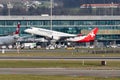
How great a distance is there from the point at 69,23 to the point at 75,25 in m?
1.97

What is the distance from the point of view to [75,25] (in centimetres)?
16688

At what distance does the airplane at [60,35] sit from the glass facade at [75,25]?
23.9 feet

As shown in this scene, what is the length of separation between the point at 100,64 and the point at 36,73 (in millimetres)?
14402

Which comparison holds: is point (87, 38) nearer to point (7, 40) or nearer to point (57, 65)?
point (7, 40)

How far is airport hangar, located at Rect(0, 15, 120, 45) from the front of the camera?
166 metres

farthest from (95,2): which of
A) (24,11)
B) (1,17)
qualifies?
(1,17)

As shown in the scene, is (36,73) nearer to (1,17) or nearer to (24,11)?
(1,17)

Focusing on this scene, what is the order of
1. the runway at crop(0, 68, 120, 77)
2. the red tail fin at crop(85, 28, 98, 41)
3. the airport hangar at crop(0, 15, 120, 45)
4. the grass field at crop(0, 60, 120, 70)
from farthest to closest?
the airport hangar at crop(0, 15, 120, 45)
the red tail fin at crop(85, 28, 98, 41)
the grass field at crop(0, 60, 120, 70)
the runway at crop(0, 68, 120, 77)

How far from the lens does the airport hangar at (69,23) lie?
166m

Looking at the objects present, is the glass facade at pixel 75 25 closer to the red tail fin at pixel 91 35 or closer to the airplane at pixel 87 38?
the red tail fin at pixel 91 35

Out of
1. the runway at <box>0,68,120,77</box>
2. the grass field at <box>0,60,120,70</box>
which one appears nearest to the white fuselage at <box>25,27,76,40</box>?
the grass field at <box>0,60,120,70</box>

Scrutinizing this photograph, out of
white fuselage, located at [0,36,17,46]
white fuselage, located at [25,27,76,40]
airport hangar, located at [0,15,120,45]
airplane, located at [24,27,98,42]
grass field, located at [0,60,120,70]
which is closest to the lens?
grass field, located at [0,60,120,70]

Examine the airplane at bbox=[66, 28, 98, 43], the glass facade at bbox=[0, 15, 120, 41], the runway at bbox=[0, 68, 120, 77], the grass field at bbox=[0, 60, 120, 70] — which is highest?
the runway at bbox=[0, 68, 120, 77]

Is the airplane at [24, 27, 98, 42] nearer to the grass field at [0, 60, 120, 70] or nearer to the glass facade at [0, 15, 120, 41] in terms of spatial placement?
the glass facade at [0, 15, 120, 41]
